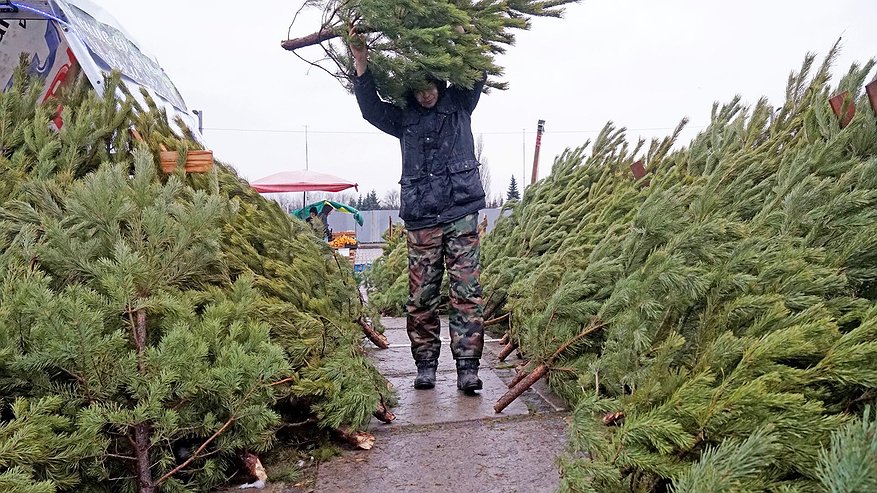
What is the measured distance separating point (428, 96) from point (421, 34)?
17.8 inches

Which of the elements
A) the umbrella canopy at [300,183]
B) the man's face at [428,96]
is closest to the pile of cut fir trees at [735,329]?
the man's face at [428,96]

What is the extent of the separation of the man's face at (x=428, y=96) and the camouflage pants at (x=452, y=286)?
0.67 m

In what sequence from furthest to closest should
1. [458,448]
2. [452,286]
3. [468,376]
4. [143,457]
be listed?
[452,286], [468,376], [458,448], [143,457]

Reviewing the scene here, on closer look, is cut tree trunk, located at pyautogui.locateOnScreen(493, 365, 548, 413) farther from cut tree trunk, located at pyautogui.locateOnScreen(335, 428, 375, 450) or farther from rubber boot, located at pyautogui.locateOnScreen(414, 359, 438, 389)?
cut tree trunk, located at pyautogui.locateOnScreen(335, 428, 375, 450)

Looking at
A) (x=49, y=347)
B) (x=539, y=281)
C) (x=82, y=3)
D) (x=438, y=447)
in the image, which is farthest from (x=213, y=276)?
(x=82, y=3)

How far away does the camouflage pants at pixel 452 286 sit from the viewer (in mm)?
3275

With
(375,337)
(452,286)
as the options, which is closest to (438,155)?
(452,286)

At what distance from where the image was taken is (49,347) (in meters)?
1.67

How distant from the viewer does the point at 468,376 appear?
127 inches

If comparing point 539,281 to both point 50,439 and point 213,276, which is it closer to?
point 213,276

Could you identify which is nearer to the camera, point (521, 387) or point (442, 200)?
point (521, 387)

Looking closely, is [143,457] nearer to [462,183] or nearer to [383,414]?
[383,414]

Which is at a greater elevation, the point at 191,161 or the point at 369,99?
the point at 369,99

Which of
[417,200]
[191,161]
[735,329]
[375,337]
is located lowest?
[375,337]
